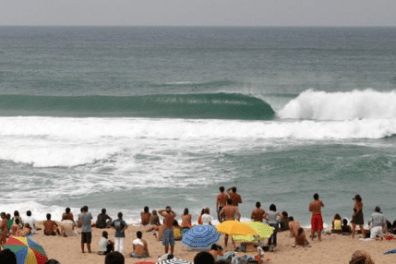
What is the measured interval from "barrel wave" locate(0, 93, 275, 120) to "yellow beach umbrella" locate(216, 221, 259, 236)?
79.0ft

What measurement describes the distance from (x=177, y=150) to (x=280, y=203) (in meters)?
7.44

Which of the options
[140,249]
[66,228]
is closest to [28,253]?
[140,249]

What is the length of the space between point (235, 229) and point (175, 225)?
222 cm

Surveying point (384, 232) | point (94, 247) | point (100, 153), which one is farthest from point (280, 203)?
point (100, 153)

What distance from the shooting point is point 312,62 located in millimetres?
73250

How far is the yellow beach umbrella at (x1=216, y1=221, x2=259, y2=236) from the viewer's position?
43.5 feet

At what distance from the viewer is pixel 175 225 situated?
49.6 feet

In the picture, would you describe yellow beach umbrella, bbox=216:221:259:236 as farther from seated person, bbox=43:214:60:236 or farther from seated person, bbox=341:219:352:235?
seated person, bbox=43:214:60:236

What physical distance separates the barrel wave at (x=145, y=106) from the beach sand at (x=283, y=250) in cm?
2227

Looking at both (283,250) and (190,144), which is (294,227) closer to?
(283,250)

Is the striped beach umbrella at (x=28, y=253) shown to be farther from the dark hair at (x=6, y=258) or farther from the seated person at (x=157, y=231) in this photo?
the dark hair at (x=6, y=258)

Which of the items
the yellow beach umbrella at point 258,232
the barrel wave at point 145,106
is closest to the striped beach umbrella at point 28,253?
the yellow beach umbrella at point 258,232

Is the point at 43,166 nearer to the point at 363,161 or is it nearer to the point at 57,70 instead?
the point at 363,161

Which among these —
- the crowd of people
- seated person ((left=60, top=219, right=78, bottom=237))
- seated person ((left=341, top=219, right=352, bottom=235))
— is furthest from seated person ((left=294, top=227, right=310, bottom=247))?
seated person ((left=60, top=219, right=78, bottom=237))
